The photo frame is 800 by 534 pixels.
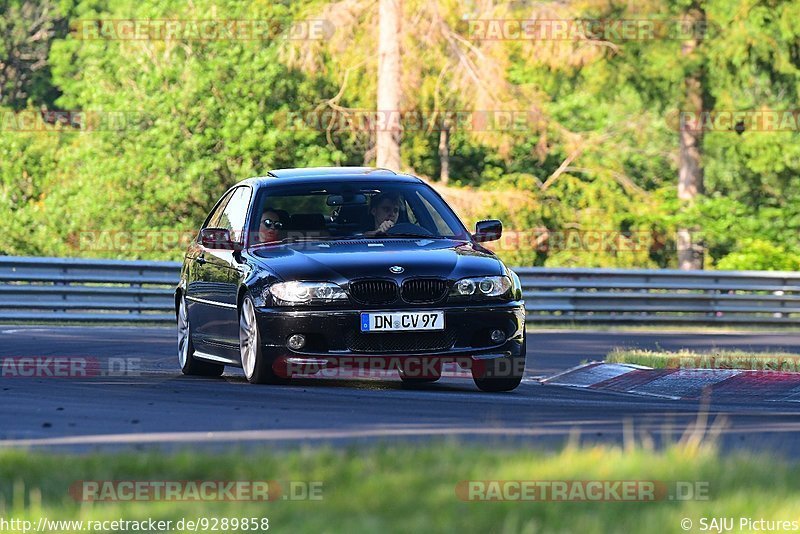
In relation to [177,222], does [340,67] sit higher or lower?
higher

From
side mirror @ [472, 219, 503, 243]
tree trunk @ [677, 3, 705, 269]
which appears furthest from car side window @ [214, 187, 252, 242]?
tree trunk @ [677, 3, 705, 269]

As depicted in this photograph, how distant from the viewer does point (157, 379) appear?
12.2m

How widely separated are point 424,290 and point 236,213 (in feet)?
7.90

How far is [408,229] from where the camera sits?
40.2 ft

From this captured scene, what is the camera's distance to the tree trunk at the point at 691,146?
4003 centimetres

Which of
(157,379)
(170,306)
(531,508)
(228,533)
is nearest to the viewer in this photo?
(228,533)

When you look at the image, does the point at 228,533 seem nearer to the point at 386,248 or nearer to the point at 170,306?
the point at 386,248

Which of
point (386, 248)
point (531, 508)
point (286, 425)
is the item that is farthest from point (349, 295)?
point (531, 508)

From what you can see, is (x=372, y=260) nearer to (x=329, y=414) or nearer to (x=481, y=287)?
(x=481, y=287)

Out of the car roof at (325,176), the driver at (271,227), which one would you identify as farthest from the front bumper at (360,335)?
the car roof at (325,176)

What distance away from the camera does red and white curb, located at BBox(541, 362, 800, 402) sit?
11.7 m

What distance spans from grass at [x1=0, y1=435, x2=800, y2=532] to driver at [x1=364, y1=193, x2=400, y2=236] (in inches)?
205

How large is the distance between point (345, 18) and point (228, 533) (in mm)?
27155

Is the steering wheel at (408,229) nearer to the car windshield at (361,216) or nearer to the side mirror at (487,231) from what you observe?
the car windshield at (361,216)
